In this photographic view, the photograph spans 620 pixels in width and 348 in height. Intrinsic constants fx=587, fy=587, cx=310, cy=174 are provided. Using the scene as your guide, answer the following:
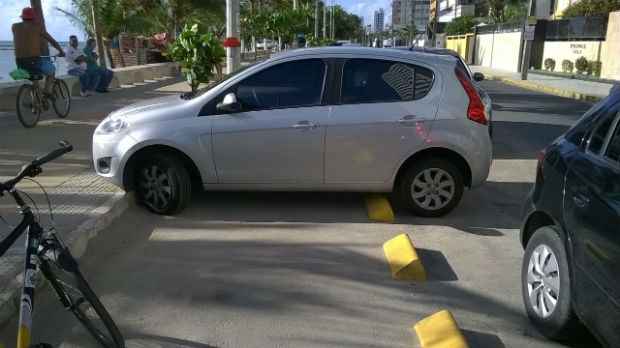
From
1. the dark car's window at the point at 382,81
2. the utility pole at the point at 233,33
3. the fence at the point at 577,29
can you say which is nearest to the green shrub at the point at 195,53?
the utility pole at the point at 233,33

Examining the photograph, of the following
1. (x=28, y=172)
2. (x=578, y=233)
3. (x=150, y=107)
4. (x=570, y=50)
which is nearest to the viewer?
(x=28, y=172)

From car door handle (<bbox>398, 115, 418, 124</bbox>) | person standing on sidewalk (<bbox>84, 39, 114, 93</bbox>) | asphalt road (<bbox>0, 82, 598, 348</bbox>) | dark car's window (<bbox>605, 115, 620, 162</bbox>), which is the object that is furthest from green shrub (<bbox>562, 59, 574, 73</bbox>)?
dark car's window (<bbox>605, 115, 620, 162</bbox>)

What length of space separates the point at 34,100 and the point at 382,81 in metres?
6.65

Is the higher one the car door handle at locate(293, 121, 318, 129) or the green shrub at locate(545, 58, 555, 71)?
the car door handle at locate(293, 121, 318, 129)

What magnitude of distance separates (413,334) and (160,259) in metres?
2.29

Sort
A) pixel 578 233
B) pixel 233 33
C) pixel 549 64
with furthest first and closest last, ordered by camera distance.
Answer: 1. pixel 549 64
2. pixel 233 33
3. pixel 578 233

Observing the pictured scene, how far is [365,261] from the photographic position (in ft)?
16.2

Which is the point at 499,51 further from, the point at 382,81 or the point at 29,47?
the point at 382,81

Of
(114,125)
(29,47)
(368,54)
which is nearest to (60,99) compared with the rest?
(29,47)

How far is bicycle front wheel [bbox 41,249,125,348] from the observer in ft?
9.45

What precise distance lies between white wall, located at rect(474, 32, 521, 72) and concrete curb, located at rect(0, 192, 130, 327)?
33061 mm

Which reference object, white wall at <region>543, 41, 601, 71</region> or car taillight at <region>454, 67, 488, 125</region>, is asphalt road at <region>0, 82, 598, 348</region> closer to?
car taillight at <region>454, 67, 488, 125</region>

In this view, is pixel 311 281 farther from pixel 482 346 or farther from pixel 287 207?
pixel 287 207

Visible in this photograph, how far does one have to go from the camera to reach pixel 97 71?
15.0m
